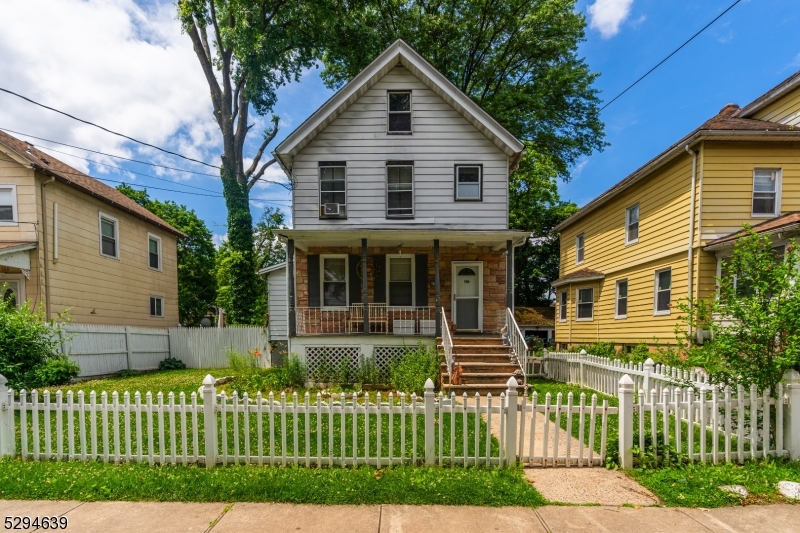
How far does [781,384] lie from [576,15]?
21.5m

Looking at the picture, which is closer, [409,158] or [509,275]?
[509,275]

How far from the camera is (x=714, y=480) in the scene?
4145 mm

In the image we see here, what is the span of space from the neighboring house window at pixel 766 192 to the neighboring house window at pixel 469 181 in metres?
7.56

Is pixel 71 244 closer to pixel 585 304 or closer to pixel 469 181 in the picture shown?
pixel 469 181

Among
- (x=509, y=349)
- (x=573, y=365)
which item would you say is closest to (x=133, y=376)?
(x=509, y=349)

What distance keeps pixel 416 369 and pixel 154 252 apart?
46.6ft

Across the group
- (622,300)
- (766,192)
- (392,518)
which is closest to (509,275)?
(622,300)

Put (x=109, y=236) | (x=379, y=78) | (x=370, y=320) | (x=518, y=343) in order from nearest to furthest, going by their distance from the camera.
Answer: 1. (x=518, y=343)
2. (x=370, y=320)
3. (x=379, y=78)
4. (x=109, y=236)

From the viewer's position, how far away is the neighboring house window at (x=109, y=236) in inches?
539

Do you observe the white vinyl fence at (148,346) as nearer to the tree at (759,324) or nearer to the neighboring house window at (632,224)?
the tree at (759,324)

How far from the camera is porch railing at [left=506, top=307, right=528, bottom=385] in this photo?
9219mm

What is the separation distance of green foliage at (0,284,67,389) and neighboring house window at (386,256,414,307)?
27.8ft

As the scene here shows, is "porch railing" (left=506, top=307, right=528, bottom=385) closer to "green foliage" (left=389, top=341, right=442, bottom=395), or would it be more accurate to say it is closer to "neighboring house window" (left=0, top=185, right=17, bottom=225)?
"green foliage" (left=389, top=341, right=442, bottom=395)

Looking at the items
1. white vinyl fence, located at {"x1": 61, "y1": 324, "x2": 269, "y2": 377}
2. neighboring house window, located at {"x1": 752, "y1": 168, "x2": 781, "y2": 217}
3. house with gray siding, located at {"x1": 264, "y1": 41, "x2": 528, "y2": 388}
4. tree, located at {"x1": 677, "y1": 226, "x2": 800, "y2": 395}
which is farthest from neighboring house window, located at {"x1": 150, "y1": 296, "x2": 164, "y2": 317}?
neighboring house window, located at {"x1": 752, "y1": 168, "x2": 781, "y2": 217}
